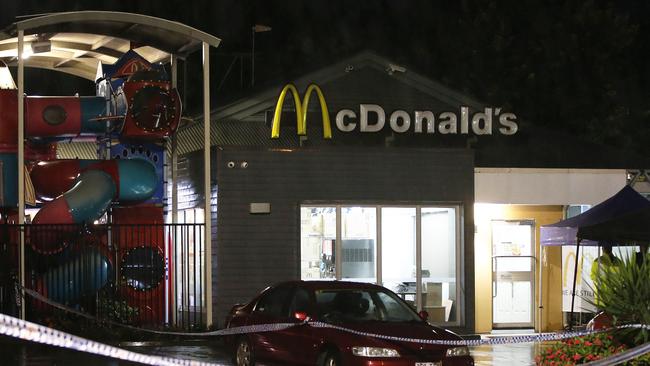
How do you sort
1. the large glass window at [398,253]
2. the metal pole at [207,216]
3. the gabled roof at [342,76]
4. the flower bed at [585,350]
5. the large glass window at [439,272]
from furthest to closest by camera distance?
the gabled roof at [342,76] < the large glass window at [439,272] < the large glass window at [398,253] < the metal pole at [207,216] < the flower bed at [585,350]

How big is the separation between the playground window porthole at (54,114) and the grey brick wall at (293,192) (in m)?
2.99

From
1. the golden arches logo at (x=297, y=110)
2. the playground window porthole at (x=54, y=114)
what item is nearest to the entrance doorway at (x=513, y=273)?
the golden arches logo at (x=297, y=110)

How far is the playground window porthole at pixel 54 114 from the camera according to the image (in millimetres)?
19031

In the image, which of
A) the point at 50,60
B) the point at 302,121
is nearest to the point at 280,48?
the point at 50,60

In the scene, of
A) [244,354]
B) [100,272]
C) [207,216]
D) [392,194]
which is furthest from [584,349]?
[100,272]

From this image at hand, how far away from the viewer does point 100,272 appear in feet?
58.4

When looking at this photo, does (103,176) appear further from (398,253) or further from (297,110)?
(398,253)

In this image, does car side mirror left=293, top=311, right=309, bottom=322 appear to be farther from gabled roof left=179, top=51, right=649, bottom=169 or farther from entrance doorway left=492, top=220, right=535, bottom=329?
entrance doorway left=492, top=220, right=535, bottom=329

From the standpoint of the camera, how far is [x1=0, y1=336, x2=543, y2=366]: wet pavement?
14.8 m

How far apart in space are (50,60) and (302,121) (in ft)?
20.6

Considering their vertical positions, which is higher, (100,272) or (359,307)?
(100,272)

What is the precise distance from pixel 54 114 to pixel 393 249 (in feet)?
22.5

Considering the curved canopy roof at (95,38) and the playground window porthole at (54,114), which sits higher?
the curved canopy roof at (95,38)

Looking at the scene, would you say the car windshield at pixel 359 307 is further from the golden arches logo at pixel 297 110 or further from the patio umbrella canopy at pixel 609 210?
the golden arches logo at pixel 297 110
